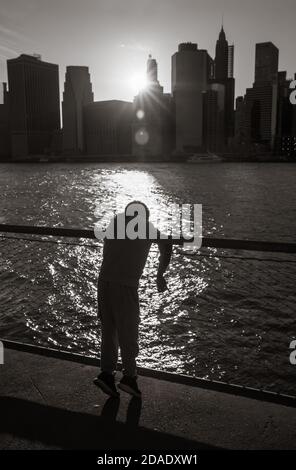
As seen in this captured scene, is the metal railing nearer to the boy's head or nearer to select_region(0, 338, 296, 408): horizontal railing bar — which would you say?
select_region(0, 338, 296, 408): horizontal railing bar

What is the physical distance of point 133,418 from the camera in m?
3.61

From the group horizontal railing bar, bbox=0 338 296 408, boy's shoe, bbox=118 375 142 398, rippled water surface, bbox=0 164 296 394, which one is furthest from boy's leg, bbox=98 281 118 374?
rippled water surface, bbox=0 164 296 394

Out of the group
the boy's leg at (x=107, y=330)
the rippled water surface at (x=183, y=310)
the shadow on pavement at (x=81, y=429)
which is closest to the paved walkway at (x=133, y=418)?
the shadow on pavement at (x=81, y=429)

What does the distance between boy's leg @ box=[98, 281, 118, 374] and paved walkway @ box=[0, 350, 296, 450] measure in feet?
0.92

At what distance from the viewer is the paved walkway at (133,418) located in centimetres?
331

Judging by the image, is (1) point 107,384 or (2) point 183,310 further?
(2) point 183,310

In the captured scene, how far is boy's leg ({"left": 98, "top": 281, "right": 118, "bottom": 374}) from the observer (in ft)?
13.0

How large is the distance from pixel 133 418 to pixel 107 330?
789 mm

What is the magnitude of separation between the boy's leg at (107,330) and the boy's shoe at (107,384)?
47mm

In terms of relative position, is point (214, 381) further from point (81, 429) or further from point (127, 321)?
point (81, 429)
